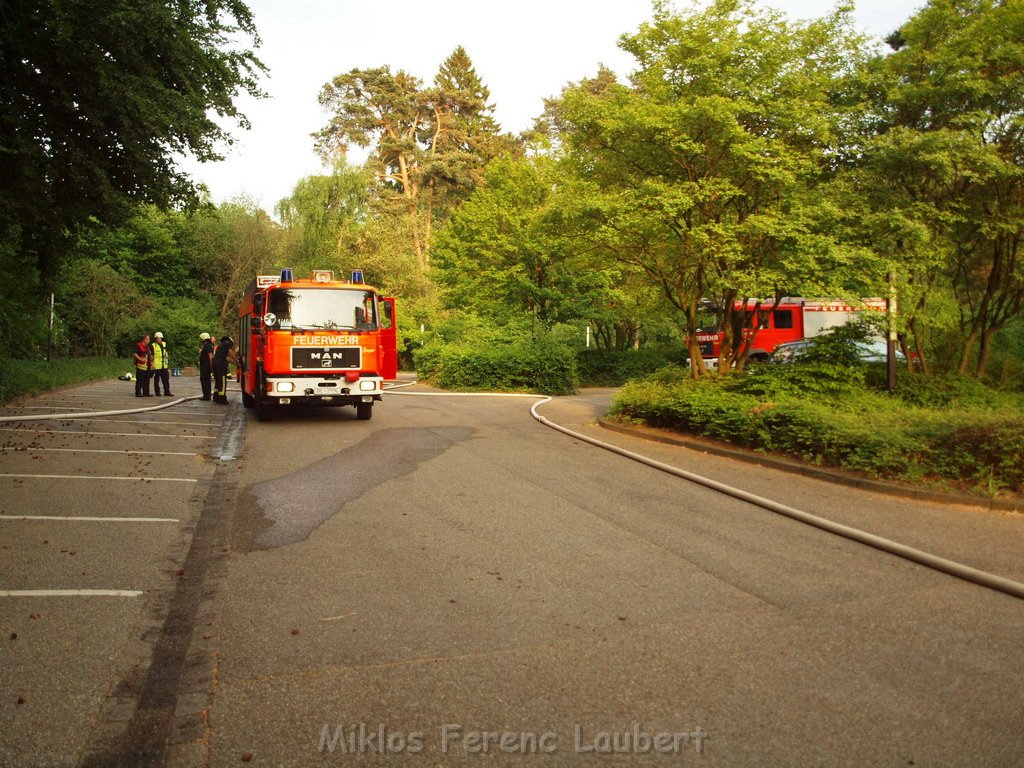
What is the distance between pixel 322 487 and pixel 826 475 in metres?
6.14

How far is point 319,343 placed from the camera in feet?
56.4

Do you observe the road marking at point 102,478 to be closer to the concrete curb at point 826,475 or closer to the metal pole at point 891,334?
the concrete curb at point 826,475

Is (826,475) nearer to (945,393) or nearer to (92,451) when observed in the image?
(945,393)

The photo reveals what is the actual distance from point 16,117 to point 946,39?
1492cm

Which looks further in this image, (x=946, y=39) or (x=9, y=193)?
(x=946, y=39)

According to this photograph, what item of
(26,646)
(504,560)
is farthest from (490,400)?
(26,646)

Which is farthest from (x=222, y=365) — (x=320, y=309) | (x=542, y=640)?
(x=542, y=640)

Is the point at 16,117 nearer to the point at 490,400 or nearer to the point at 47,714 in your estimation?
the point at 47,714

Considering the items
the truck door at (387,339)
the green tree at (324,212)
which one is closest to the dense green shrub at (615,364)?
the truck door at (387,339)

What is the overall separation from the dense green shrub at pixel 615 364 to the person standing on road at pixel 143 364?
1665 centimetres

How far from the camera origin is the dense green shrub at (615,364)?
1344 inches

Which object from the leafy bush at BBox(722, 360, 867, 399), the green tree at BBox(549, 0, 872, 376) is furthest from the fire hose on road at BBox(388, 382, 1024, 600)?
the green tree at BBox(549, 0, 872, 376)

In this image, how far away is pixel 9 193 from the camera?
10.8m

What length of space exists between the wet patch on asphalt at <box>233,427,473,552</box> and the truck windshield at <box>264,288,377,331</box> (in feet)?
10.9
